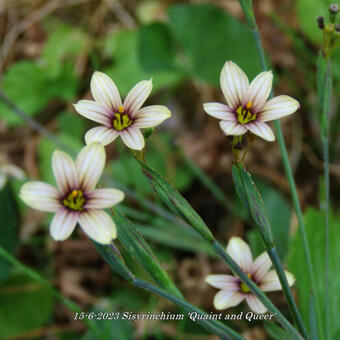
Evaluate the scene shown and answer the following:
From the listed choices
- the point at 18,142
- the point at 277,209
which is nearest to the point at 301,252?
the point at 277,209

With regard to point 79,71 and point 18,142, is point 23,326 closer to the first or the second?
point 18,142

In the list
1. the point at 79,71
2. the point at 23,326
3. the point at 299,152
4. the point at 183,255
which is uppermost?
the point at 79,71

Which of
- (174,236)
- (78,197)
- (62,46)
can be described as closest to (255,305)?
(78,197)

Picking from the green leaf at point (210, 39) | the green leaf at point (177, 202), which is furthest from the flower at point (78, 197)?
the green leaf at point (210, 39)

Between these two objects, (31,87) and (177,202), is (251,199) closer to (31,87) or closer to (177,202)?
(177,202)

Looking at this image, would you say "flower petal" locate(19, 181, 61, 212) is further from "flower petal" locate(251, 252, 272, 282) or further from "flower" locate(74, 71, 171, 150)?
"flower petal" locate(251, 252, 272, 282)
